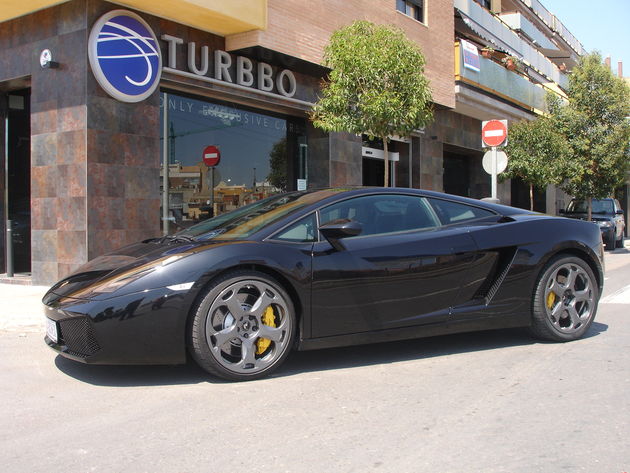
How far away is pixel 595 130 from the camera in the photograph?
63.0 ft

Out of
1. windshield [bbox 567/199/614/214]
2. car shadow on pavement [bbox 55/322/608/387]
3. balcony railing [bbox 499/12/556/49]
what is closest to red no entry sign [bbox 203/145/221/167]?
car shadow on pavement [bbox 55/322/608/387]

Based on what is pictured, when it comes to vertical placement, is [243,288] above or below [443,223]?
below

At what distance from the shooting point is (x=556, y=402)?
3.54 metres

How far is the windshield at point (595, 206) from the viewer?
2030cm

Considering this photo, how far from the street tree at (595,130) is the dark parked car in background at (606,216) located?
0.44 metres

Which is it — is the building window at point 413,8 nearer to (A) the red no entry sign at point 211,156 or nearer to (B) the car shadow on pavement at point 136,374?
(A) the red no entry sign at point 211,156

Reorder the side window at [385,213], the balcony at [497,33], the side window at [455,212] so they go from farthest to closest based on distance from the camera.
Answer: the balcony at [497,33], the side window at [455,212], the side window at [385,213]

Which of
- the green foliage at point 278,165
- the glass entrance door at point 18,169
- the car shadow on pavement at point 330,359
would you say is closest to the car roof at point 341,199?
the car shadow on pavement at point 330,359

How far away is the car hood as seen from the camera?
12.1 ft

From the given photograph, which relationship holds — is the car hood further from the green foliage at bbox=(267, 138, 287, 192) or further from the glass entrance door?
the green foliage at bbox=(267, 138, 287, 192)

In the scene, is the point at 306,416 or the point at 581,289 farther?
the point at 581,289

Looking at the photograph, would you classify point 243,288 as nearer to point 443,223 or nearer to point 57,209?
point 443,223

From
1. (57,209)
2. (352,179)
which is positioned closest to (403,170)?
(352,179)

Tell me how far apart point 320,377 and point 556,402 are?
1.52 m
